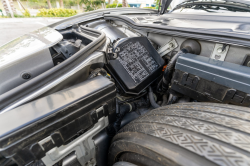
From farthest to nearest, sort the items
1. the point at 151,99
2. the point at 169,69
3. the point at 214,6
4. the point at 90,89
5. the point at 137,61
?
the point at 214,6
the point at 151,99
the point at 137,61
the point at 169,69
the point at 90,89

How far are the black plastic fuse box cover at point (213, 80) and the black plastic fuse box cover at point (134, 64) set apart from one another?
0.33 meters

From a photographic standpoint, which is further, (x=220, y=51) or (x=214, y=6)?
(x=214, y=6)

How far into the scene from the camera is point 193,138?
0.55m

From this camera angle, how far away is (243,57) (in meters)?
0.94

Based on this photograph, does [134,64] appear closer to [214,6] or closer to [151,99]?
[151,99]

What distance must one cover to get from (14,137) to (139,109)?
114 cm

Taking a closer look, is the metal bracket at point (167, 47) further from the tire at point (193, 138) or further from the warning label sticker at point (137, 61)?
the tire at point (193, 138)

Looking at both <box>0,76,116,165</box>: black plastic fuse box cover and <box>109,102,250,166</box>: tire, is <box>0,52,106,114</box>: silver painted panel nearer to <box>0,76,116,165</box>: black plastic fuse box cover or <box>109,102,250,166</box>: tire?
<box>0,76,116,165</box>: black plastic fuse box cover

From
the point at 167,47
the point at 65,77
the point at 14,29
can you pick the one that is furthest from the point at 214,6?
the point at 14,29

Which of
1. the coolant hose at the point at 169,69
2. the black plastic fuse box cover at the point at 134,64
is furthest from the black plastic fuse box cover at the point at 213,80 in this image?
the black plastic fuse box cover at the point at 134,64

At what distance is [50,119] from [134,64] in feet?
2.92

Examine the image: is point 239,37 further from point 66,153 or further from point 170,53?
point 66,153

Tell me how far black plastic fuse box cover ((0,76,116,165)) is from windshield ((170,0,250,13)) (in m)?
1.78

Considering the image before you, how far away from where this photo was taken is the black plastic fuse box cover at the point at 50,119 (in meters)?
0.51
